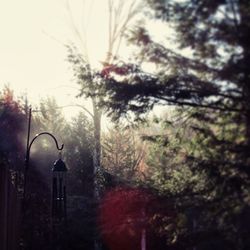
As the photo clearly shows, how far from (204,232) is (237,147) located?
157 cm

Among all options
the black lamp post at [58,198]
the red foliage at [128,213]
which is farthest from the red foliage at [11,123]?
the red foliage at [128,213]

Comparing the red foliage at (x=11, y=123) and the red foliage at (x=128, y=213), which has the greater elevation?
the red foliage at (x=11, y=123)

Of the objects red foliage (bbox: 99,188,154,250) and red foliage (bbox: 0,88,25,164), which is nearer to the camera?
red foliage (bbox: 99,188,154,250)

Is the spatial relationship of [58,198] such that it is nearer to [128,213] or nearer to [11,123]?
[128,213]

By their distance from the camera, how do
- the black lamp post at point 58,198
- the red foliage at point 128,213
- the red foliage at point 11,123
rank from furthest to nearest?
1. the red foliage at point 11,123
2. the black lamp post at point 58,198
3. the red foliage at point 128,213

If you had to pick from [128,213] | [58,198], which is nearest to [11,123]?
[58,198]

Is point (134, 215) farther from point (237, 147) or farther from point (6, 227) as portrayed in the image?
point (6, 227)

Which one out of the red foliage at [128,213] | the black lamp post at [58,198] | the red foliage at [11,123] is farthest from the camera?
the red foliage at [11,123]

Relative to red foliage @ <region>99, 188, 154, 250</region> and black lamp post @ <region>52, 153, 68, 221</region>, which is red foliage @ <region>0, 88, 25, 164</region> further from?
red foliage @ <region>99, 188, 154, 250</region>

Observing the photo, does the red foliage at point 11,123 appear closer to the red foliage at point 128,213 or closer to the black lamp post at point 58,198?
the black lamp post at point 58,198

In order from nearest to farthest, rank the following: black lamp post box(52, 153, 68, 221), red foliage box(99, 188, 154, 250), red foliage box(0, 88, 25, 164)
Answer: red foliage box(99, 188, 154, 250) → black lamp post box(52, 153, 68, 221) → red foliage box(0, 88, 25, 164)

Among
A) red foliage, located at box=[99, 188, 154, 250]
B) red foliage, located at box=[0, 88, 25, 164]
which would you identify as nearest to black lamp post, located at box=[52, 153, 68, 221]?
red foliage, located at box=[99, 188, 154, 250]

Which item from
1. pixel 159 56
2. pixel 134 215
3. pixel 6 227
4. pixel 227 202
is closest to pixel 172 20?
pixel 159 56

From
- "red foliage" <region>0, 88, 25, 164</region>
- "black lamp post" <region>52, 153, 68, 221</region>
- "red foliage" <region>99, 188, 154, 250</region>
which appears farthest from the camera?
"red foliage" <region>0, 88, 25, 164</region>
